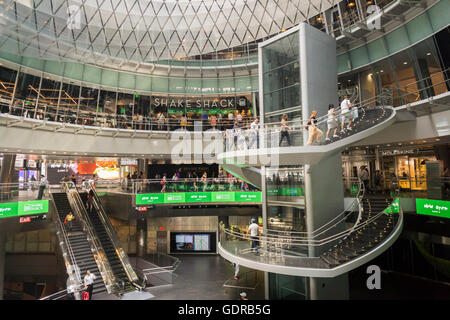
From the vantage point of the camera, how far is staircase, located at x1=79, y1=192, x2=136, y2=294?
18.5m

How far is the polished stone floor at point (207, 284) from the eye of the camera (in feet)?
58.5

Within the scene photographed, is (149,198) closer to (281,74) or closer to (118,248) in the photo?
(118,248)

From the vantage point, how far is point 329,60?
17016 millimetres

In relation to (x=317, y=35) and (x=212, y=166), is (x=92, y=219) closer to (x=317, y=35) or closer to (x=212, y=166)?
(x=212, y=166)

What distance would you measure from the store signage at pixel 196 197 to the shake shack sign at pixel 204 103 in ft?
35.3

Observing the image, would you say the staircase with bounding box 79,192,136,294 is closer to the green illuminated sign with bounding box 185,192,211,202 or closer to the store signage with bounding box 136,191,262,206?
the store signage with bounding box 136,191,262,206

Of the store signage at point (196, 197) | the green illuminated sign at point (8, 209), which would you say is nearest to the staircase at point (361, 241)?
the store signage at point (196, 197)

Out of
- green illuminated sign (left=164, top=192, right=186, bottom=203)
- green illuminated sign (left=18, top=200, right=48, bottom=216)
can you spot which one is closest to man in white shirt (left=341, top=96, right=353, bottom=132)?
green illuminated sign (left=164, top=192, right=186, bottom=203)

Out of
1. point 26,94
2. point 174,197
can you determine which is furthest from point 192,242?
point 26,94

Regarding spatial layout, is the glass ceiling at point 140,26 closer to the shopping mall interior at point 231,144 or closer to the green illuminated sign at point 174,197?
the shopping mall interior at point 231,144

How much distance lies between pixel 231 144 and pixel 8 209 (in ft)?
42.6

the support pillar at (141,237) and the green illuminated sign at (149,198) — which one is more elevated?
the green illuminated sign at (149,198)

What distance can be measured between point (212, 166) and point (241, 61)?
40.8 feet

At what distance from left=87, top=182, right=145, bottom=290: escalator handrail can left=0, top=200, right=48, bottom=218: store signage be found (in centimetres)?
465
